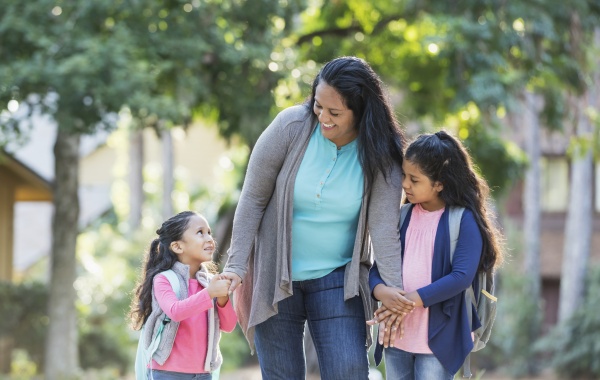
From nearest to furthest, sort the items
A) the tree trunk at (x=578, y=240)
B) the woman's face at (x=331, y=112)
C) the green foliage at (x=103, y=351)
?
the woman's face at (x=331, y=112)
the green foliage at (x=103, y=351)
the tree trunk at (x=578, y=240)

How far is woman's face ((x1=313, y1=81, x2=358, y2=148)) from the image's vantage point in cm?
455

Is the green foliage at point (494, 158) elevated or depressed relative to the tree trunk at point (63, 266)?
elevated

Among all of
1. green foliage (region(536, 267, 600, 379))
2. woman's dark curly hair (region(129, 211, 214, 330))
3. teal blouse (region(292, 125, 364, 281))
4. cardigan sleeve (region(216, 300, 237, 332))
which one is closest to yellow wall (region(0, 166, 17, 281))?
green foliage (region(536, 267, 600, 379))

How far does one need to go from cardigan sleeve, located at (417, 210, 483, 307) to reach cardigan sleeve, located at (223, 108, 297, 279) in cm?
74

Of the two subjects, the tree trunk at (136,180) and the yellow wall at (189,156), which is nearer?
the tree trunk at (136,180)

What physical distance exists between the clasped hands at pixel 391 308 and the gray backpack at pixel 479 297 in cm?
30

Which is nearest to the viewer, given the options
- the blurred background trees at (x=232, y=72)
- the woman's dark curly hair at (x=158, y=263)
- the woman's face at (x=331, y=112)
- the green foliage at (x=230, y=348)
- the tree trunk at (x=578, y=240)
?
the woman's face at (x=331, y=112)

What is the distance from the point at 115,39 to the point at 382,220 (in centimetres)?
663

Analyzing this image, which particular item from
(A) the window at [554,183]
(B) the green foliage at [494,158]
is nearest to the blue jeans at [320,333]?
(B) the green foliage at [494,158]

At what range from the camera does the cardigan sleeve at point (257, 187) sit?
468 centimetres

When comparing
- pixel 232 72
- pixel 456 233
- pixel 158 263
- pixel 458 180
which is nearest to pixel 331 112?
pixel 458 180

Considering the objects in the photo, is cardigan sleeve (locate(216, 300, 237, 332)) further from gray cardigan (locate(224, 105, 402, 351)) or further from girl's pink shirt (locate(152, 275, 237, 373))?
gray cardigan (locate(224, 105, 402, 351))

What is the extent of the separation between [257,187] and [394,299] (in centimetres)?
73

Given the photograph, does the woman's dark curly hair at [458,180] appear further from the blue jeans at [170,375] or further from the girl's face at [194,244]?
the blue jeans at [170,375]
